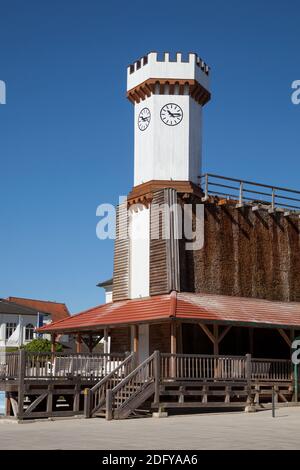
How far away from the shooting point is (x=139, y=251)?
30.1 metres

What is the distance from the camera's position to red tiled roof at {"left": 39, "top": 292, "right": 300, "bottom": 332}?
25.3 m

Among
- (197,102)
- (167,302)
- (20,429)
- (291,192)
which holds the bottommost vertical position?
(20,429)

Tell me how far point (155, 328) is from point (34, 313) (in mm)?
48916

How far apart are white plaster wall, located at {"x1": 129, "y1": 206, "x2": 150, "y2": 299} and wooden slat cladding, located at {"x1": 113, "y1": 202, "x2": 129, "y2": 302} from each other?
0.99 feet

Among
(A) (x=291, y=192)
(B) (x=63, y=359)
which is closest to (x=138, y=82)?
(A) (x=291, y=192)

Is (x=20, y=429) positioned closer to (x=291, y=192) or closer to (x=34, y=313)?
(x=291, y=192)

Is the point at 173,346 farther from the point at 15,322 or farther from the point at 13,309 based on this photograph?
the point at 13,309

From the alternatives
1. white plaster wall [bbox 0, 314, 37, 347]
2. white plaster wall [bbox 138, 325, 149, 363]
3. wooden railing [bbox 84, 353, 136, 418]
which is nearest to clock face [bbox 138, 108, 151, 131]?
white plaster wall [bbox 138, 325, 149, 363]

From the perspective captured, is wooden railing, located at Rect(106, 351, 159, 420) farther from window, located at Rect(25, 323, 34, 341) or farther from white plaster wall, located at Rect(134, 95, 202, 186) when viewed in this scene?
window, located at Rect(25, 323, 34, 341)

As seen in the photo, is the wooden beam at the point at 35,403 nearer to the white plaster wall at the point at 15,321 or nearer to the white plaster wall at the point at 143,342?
the white plaster wall at the point at 143,342

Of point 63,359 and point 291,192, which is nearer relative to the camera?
point 63,359

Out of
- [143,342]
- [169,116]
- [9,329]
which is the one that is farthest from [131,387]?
[9,329]

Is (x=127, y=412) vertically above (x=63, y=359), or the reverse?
(x=63, y=359)
